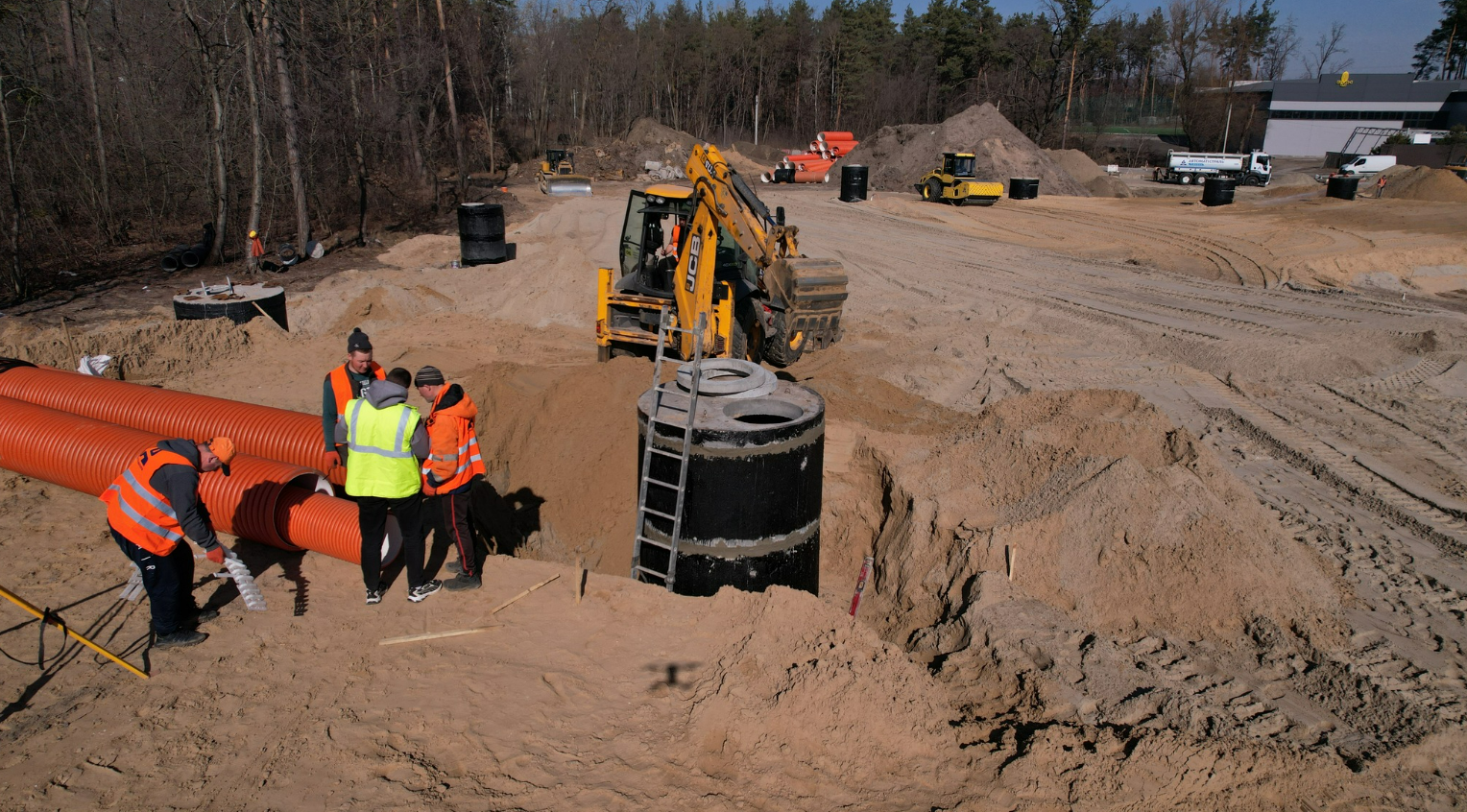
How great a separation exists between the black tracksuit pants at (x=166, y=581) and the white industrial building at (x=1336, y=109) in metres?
67.1

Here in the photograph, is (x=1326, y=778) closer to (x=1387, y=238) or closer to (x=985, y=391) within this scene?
(x=985, y=391)

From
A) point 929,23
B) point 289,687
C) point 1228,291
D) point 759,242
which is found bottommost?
point 289,687

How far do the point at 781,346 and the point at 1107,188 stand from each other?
28821mm

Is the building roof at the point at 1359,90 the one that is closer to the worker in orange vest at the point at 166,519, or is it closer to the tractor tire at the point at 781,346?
the tractor tire at the point at 781,346

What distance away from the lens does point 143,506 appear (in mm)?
4750

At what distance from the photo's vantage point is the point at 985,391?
10836 millimetres

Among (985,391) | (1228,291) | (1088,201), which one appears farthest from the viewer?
(1088,201)

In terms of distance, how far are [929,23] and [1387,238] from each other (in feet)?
174

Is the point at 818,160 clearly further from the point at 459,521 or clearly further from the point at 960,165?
the point at 459,521

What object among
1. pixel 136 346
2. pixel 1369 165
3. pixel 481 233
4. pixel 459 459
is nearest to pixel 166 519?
pixel 459 459

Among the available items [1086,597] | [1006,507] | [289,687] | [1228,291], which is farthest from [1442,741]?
[1228,291]

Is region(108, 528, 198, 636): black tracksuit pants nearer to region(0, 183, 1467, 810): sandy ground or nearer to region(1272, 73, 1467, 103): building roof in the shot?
region(0, 183, 1467, 810): sandy ground

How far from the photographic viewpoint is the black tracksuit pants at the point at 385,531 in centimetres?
520

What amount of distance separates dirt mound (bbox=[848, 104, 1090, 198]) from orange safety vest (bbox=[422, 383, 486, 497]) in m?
31.7
